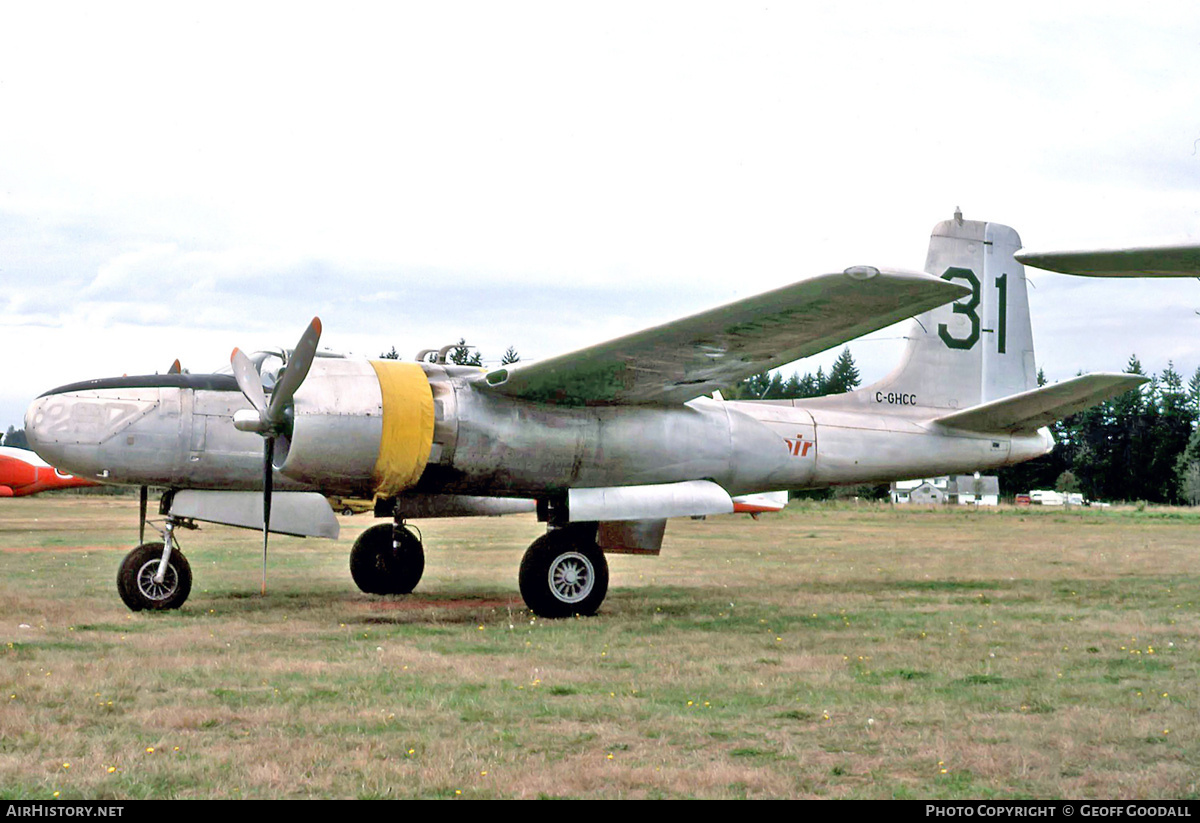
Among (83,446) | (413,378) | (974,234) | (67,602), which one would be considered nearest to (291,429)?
(413,378)

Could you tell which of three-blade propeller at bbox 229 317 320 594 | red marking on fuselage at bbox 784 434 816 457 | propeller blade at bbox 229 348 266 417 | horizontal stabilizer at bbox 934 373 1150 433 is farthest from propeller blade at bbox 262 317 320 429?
horizontal stabilizer at bbox 934 373 1150 433

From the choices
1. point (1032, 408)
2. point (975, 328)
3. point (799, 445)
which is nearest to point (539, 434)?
point (799, 445)

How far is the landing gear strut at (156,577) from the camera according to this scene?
11180 mm

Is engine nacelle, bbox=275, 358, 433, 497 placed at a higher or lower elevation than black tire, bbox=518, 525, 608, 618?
higher

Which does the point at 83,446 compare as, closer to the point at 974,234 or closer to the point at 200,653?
the point at 200,653

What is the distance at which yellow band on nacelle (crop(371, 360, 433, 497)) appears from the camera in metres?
10.0

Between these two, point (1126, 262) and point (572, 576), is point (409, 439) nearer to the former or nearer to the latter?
point (572, 576)

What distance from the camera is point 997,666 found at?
26.0 feet

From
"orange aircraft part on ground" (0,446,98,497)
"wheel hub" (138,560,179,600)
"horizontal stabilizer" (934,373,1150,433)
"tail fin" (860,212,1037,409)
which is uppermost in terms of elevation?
"tail fin" (860,212,1037,409)

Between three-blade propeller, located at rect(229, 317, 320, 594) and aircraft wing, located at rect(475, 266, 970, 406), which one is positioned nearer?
aircraft wing, located at rect(475, 266, 970, 406)

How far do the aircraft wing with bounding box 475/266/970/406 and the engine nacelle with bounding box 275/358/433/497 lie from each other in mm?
845

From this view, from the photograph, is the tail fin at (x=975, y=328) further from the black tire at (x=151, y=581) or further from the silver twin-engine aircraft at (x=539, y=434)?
the black tire at (x=151, y=581)

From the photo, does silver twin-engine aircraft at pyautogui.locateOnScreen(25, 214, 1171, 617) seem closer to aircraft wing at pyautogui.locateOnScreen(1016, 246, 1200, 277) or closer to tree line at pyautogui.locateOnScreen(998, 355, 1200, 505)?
aircraft wing at pyautogui.locateOnScreen(1016, 246, 1200, 277)

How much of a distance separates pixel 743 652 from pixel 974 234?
8074 millimetres
